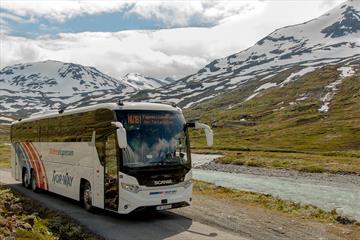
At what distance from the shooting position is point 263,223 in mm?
20656

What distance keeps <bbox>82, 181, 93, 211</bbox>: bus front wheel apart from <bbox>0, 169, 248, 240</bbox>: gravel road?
0.31 m

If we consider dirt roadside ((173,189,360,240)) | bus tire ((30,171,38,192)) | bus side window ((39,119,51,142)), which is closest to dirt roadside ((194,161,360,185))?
dirt roadside ((173,189,360,240))

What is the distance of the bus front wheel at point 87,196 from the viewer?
2319 centimetres

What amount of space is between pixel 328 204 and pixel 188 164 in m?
19.8

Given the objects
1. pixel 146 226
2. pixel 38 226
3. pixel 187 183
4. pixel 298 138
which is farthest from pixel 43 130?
pixel 298 138

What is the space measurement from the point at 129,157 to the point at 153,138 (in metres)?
1.45

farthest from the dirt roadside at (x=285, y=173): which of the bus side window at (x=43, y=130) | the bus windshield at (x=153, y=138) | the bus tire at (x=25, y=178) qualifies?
the bus windshield at (x=153, y=138)

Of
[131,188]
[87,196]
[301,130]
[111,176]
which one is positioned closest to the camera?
[131,188]

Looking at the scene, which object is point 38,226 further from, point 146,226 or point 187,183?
point 187,183

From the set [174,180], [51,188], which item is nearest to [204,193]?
[51,188]

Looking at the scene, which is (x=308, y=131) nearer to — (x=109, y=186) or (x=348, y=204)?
(x=348, y=204)

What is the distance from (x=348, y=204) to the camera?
37562 mm

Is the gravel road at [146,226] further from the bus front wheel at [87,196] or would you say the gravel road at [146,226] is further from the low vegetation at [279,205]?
the low vegetation at [279,205]

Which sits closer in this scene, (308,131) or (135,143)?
(135,143)
